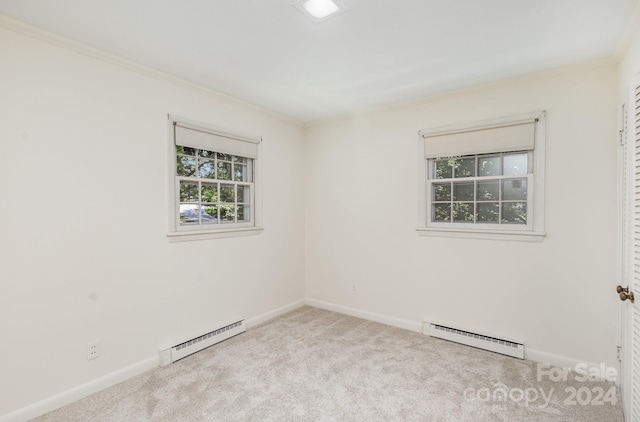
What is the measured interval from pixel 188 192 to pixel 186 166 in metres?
0.25

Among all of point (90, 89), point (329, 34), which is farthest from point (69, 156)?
point (329, 34)

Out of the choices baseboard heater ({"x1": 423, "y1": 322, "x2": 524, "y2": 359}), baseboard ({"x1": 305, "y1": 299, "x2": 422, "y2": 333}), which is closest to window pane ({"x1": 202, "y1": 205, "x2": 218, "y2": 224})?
baseboard ({"x1": 305, "y1": 299, "x2": 422, "y2": 333})

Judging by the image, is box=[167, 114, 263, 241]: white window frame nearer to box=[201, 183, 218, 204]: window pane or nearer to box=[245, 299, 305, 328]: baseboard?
box=[201, 183, 218, 204]: window pane

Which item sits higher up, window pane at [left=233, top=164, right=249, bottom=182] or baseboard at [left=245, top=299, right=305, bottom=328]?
window pane at [left=233, top=164, right=249, bottom=182]

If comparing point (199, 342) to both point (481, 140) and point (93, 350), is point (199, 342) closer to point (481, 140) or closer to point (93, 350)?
point (93, 350)

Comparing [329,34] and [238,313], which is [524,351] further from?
[329,34]

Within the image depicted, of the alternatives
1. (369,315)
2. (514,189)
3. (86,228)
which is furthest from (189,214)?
(514,189)

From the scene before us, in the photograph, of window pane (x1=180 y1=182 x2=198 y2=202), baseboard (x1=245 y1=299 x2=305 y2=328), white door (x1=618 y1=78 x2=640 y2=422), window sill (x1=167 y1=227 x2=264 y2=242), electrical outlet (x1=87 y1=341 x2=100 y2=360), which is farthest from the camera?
baseboard (x1=245 y1=299 x2=305 y2=328)

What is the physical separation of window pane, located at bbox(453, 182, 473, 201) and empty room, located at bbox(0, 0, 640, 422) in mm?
52

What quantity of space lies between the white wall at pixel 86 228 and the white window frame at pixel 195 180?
0.06 metres

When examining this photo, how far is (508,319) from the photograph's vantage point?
9.59 ft

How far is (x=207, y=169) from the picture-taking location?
10.5ft

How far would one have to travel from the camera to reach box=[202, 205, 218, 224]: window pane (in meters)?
3.22

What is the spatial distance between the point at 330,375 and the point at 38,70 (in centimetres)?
307
